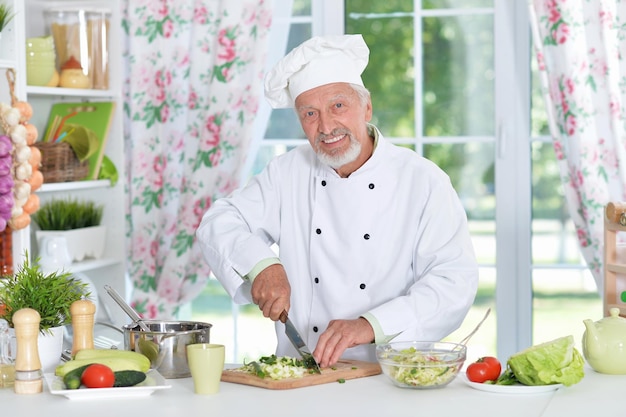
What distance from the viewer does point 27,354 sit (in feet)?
6.64

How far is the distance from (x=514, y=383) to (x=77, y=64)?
2.28 metres

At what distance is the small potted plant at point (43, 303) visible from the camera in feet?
7.04

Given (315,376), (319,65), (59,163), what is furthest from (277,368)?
(59,163)

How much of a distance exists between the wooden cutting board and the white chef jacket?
285 millimetres

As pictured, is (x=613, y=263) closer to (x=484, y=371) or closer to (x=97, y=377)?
(x=484, y=371)

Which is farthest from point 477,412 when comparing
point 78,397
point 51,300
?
point 51,300

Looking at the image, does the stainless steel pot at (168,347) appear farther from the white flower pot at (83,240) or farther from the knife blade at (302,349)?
the white flower pot at (83,240)

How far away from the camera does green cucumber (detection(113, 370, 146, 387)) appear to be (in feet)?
6.52

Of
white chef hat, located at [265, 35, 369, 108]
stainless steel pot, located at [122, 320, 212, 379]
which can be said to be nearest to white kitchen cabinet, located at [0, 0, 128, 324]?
white chef hat, located at [265, 35, 369, 108]

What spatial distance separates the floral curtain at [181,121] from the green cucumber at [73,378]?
1990mm

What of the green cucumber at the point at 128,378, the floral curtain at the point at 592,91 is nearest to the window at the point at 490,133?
the floral curtain at the point at 592,91

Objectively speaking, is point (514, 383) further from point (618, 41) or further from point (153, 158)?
point (153, 158)

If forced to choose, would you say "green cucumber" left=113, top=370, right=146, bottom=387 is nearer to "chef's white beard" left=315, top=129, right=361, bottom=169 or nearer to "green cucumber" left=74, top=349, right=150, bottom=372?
"green cucumber" left=74, top=349, right=150, bottom=372

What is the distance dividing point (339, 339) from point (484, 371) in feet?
1.12
